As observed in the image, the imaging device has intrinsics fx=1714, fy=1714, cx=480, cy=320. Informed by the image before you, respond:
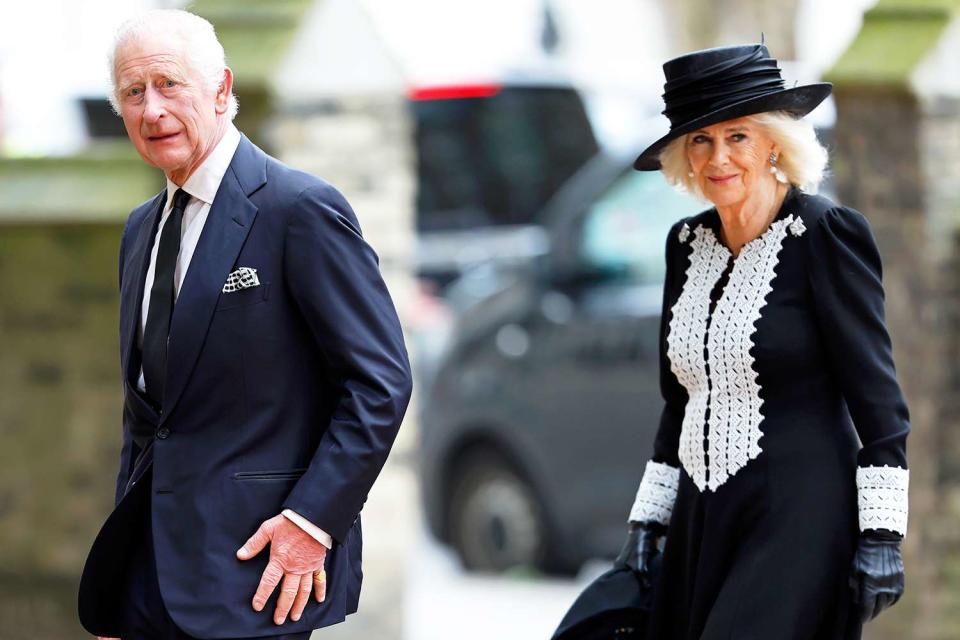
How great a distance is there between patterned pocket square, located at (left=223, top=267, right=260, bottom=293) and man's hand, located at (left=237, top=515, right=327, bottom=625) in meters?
0.43

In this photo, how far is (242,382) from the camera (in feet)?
10.5

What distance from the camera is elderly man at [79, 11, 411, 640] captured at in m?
3.16

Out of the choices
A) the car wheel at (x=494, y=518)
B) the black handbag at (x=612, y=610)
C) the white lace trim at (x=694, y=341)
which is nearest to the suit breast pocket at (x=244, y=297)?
the white lace trim at (x=694, y=341)

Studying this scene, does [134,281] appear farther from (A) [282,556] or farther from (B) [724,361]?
(B) [724,361]

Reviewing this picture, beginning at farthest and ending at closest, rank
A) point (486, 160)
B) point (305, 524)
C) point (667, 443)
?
point (486, 160) < point (667, 443) < point (305, 524)

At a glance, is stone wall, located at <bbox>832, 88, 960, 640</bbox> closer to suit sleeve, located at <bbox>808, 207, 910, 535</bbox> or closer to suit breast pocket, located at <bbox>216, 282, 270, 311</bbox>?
suit sleeve, located at <bbox>808, 207, 910, 535</bbox>

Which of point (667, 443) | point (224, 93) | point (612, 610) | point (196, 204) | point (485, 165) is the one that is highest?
point (485, 165)

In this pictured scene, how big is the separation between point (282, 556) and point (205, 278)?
21.2 inches

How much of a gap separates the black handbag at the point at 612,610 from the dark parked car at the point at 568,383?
3.70 meters

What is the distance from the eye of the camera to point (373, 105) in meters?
6.51

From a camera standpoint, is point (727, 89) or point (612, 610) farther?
point (612, 610)

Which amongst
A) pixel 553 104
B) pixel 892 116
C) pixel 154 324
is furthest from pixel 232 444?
pixel 553 104

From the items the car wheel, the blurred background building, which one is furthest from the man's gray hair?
the car wheel

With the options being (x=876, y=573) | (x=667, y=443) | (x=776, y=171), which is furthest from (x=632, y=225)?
(x=876, y=573)
